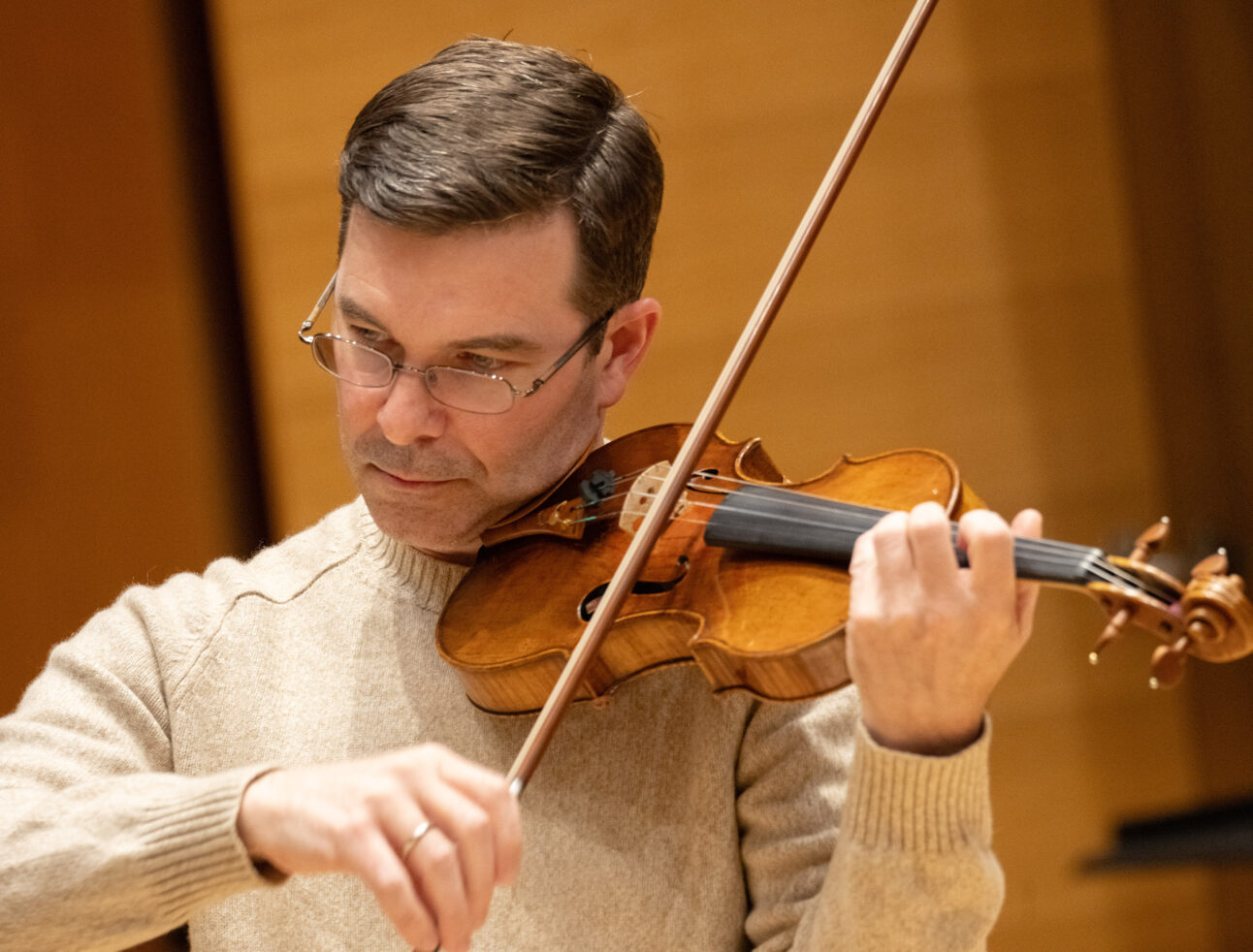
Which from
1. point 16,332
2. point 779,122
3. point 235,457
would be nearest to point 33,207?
point 16,332

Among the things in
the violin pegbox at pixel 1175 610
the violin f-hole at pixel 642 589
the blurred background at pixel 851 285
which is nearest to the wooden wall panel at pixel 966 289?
the blurred background at pixel 851 285

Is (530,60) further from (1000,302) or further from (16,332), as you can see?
(16,332)

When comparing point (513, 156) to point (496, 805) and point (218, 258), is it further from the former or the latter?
point (218, 258)

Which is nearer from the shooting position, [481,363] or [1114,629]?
[1114,629]

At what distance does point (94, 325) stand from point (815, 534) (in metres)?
1.69

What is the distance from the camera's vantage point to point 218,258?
234 centimetres

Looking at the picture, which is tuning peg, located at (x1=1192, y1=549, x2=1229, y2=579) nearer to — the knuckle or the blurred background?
the knuckle

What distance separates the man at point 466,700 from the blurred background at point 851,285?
36.1 inches

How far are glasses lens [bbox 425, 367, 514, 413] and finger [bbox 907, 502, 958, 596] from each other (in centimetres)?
45

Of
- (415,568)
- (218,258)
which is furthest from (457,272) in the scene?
(218,258)

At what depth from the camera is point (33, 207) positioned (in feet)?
7.30

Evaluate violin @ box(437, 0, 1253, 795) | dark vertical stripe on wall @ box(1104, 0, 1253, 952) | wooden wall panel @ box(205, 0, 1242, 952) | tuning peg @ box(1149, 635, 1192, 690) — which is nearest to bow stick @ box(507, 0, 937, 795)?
violin @ box(437, 0, 1253, 795)

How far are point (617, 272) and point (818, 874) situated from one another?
57 centimetres

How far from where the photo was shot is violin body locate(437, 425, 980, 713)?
36.5 inches
